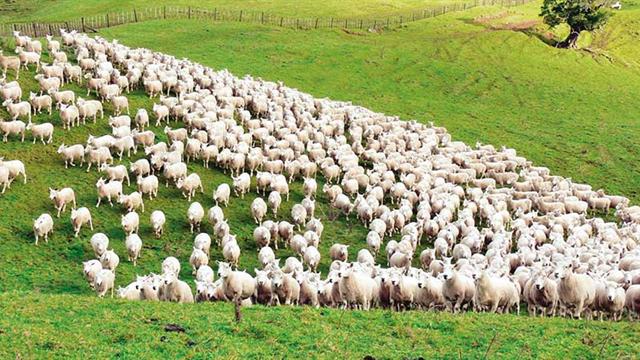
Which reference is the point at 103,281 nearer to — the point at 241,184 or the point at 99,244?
the point at 99,244

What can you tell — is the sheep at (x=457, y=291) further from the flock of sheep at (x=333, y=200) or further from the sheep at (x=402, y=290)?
the sheep at (x=402, y=290)

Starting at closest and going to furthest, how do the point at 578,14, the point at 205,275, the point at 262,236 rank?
the point at 205,275
the point at 262,236
the point at 578,14

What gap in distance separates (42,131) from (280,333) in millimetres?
17057

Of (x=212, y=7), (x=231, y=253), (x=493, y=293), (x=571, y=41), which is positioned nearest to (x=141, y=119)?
(x=231, y=253)

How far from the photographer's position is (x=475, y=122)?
42.2 m

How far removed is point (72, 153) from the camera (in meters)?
23.8

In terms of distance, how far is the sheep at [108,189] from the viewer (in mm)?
21594

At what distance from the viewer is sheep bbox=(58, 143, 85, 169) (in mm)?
23788

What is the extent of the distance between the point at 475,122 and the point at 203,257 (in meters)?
28.3

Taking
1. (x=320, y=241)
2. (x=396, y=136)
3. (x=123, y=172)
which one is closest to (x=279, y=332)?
(x=320, y=241)

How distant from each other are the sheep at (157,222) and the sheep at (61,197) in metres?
2.79

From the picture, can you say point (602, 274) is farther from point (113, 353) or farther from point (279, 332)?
point (113, 353)

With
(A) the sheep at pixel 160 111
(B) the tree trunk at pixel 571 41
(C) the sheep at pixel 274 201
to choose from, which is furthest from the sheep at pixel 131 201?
(B) the tree trunk at pixel 571 41

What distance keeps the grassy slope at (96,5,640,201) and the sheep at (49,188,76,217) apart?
24038 mm
